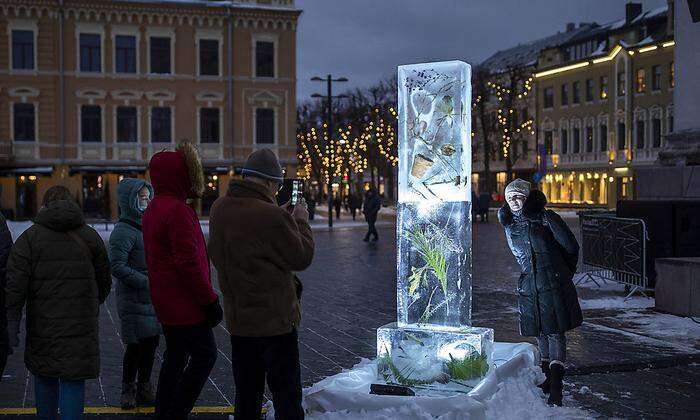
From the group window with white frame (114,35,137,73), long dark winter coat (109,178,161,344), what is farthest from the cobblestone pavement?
window with white frame (114,35,137,73)

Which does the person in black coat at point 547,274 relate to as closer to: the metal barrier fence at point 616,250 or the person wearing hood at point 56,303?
the person wearing hood at point 56,303

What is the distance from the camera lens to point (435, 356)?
5809mm

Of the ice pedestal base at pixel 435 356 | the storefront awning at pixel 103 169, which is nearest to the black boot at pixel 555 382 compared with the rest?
the ice pedestal base at pixel 435 356

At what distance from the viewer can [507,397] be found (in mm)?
5691

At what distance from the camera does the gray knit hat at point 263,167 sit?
4.50 meters

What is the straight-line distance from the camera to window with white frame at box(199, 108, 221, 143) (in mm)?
38875

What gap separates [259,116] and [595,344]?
32757 mm

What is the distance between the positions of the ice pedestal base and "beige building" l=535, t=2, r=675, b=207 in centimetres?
4619

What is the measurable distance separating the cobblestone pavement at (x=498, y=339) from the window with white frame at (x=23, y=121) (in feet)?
90.5

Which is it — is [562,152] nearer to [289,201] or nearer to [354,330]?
[354,330]

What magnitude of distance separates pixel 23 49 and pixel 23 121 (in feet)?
11.1

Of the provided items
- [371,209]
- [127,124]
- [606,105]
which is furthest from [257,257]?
[606,105]

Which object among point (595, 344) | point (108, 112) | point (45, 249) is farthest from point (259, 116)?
point (45, 249)

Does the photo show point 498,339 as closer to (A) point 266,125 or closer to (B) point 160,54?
(A) point 266,125
